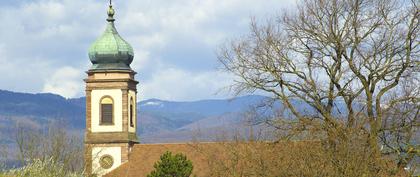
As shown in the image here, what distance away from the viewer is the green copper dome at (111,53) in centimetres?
7012

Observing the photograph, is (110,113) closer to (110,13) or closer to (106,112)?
(106,112)

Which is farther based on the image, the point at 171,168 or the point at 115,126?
the point at 115,126

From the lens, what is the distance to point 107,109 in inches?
2709

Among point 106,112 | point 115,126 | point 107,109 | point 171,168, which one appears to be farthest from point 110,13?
point 171,168

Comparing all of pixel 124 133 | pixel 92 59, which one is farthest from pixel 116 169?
pixel 92 59

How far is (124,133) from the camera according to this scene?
68.2 meters

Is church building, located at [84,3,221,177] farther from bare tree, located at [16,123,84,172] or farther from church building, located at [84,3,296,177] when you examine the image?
bare tree, located at [16,123,84,172]

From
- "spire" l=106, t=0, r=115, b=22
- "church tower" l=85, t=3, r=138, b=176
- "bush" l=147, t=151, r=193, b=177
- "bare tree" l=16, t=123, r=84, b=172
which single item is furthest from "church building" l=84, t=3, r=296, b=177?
"bare tree" l=16, t=123, r=84, b=172

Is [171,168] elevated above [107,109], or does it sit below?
below

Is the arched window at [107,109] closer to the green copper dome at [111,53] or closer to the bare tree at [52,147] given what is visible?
the green copper dome at [111,53]

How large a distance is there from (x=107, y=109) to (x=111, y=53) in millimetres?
4143

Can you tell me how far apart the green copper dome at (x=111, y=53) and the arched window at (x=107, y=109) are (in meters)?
2.23

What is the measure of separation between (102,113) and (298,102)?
34398mm

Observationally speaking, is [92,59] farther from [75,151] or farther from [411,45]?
[411,45]
